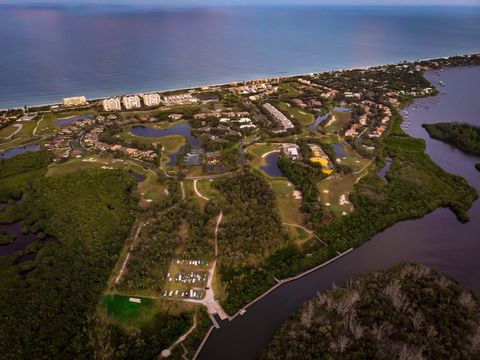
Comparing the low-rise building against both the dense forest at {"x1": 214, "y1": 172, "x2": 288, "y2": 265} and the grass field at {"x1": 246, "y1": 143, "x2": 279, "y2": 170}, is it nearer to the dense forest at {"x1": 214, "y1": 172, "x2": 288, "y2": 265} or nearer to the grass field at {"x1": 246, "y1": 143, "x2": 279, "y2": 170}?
the grass field at {"x1": 246, "y1": 143, "x2": 279, "y2": 170}

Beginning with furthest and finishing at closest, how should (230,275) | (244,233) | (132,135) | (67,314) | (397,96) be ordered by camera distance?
(397,96) < (132,135) < (244,233) < (230,275) < (67,314)

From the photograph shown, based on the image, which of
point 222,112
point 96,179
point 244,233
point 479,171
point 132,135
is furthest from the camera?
point 222,112

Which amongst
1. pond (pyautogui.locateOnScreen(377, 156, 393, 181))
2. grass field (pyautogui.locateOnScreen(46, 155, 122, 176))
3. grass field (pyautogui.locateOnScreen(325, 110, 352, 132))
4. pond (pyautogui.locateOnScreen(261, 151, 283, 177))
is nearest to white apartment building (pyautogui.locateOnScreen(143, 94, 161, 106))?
grass field (pyautogui.locateOnScreen(46, 155, 122, 176))

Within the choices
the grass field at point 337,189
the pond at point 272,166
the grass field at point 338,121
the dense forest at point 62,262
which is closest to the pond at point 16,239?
the dense forest at point 62,262

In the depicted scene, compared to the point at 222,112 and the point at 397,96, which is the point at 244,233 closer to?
the point at 222,112

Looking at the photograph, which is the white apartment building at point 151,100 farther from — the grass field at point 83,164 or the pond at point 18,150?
the grass field at point 83,164

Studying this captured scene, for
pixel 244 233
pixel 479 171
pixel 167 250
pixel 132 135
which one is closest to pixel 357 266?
pixel 244 233
